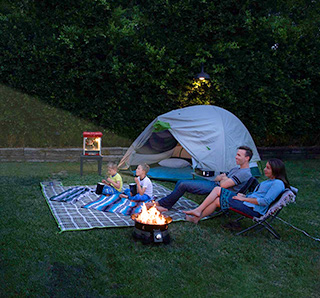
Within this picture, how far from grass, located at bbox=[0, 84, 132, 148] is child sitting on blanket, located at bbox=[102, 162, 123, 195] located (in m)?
4.25

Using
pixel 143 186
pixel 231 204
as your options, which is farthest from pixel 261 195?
pixel 143 186

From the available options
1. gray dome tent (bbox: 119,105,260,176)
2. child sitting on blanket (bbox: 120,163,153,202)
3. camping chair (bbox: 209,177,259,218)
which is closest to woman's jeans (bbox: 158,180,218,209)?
child sitting on blanket (bbox: 120,163,153,202)

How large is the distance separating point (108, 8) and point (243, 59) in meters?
4.26

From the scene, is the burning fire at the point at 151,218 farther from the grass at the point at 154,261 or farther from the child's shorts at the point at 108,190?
the child's shorts at the point at 108,190

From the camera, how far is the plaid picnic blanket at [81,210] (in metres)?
4.94

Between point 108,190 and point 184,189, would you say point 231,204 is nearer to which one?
point 184,189

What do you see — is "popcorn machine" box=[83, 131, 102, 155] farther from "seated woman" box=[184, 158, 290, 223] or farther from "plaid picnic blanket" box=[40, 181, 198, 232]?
"seated woman" box=[184, 158, 290, 223]

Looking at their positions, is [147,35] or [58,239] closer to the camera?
[58,239]

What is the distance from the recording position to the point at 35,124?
10.3m

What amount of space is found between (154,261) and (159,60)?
7363 millimetres

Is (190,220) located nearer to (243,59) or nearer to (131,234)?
(131,234)

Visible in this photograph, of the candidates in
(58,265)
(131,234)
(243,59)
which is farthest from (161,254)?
(243,59)

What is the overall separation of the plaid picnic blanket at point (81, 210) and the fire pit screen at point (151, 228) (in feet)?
1.92

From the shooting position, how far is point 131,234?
469cm
